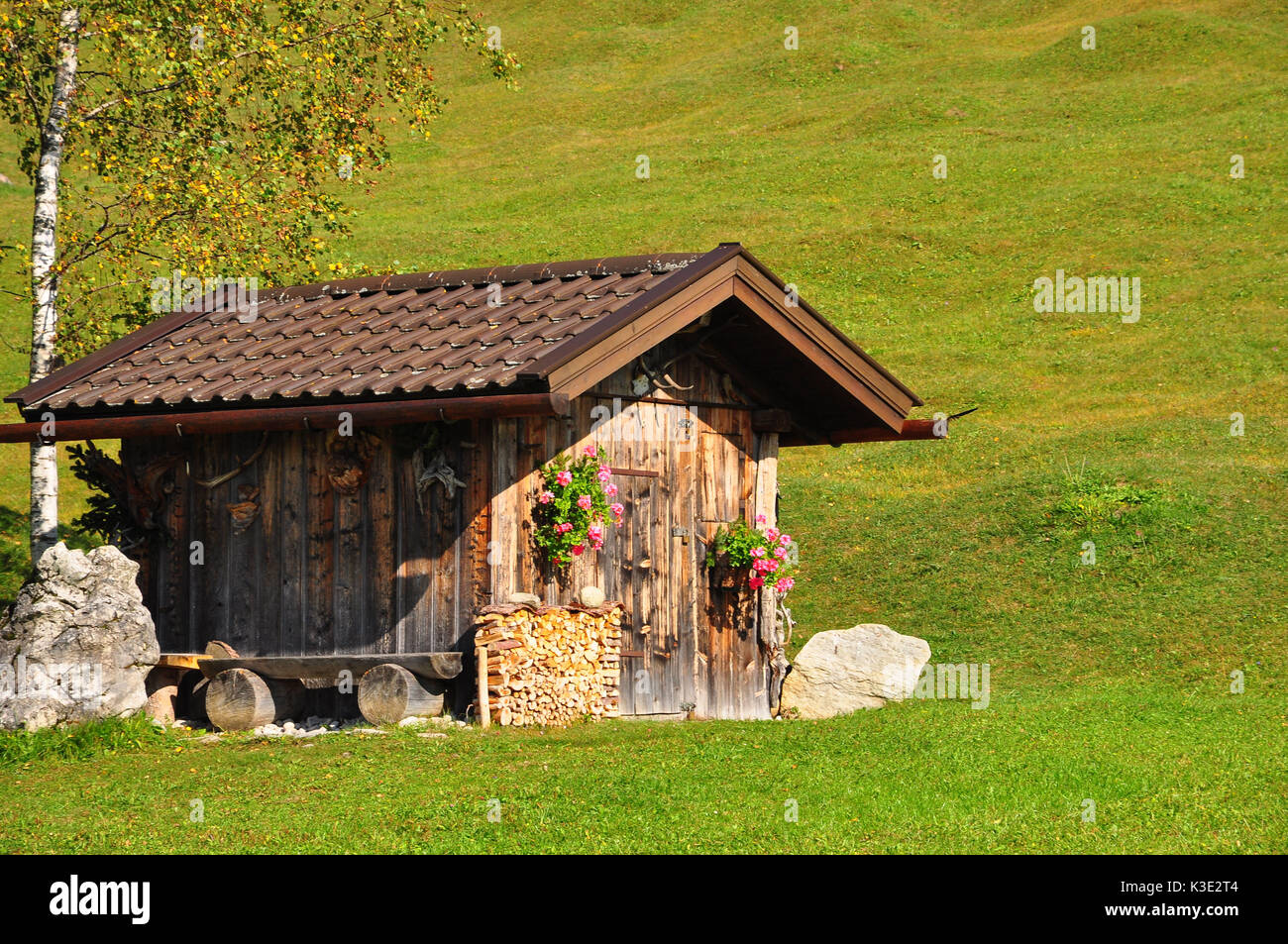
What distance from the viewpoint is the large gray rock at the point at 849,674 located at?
16281mm

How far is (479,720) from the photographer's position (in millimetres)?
12867

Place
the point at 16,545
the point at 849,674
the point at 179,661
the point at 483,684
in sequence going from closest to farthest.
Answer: the point at 483,684
the point at 179,661
the point at 849,674
the point at 16,545

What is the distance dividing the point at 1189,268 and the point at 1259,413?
1100 cm

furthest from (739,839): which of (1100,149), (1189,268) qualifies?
(1100,149)

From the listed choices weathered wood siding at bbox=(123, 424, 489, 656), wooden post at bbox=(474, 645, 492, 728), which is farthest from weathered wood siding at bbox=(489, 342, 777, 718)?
wooden post at bbox=(474, 645, 492, 728)

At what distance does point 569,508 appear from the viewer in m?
13.5

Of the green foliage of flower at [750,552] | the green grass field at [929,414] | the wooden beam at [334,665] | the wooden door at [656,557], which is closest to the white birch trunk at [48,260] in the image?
the green grass field at [929,414]

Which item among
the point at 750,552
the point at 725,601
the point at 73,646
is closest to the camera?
the point at 73,646

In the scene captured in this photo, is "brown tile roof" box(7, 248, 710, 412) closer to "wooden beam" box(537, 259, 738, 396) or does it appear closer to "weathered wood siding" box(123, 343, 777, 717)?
"wooden beam" box(537, 259, 738, 396)

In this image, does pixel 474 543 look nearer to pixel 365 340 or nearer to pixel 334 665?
pixel 334 665

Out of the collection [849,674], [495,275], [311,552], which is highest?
[495,275]

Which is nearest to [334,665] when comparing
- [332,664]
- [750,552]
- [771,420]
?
[332,664]

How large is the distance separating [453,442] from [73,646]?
12.6 feet

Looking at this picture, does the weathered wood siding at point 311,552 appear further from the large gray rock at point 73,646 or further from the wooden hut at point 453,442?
the large gray rock at point 73,646
